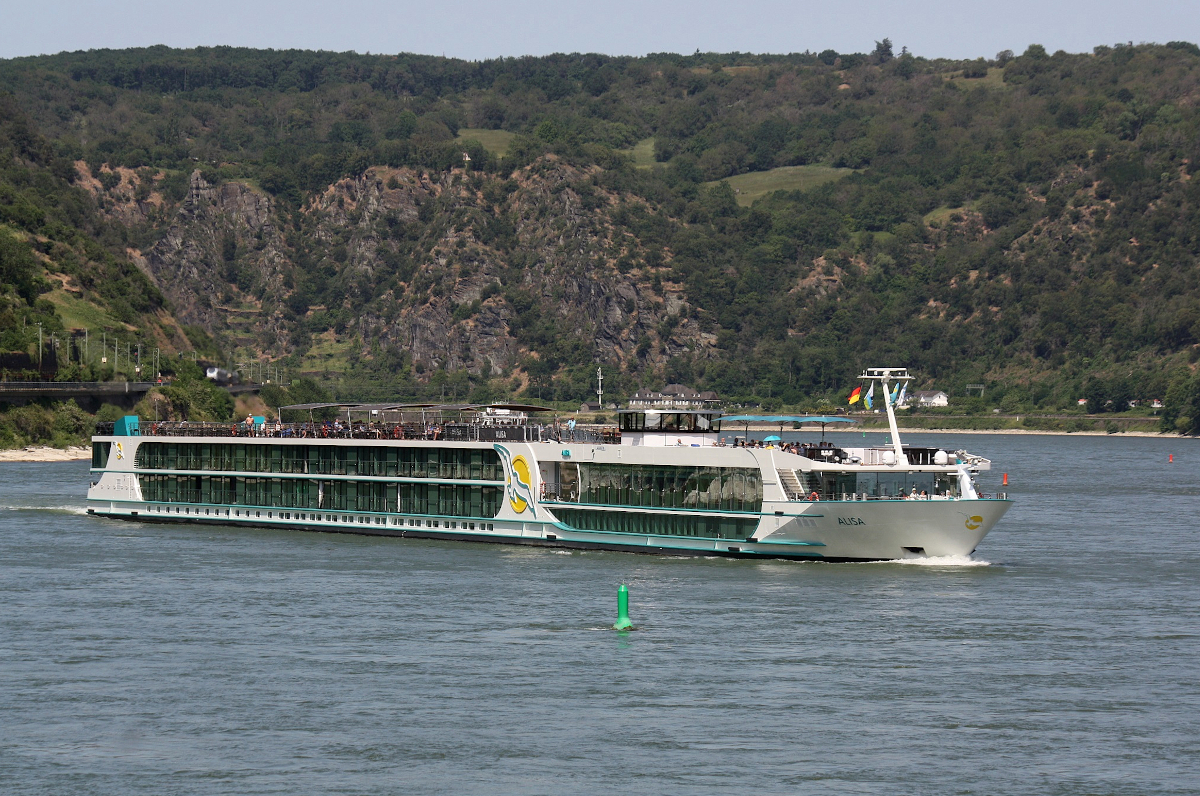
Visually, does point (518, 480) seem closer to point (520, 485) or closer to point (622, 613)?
point (520, 485)

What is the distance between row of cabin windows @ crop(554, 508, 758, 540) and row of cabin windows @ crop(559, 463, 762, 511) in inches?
19.1

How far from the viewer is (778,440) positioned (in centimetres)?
6544

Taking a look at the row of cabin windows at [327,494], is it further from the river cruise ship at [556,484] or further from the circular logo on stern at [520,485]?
the circular logo on stern at [520,485]

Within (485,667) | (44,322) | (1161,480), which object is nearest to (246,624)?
(485,667)

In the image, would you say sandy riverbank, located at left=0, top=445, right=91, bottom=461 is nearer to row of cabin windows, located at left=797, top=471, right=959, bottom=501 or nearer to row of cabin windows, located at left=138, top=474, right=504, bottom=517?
row of cabin windows, located at left=138, top=474, right=504, bottom=517

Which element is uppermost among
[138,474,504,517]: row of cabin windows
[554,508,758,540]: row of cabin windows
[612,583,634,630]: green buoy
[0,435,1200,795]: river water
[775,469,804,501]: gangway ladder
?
[775,469,804,501]: gangway ladder

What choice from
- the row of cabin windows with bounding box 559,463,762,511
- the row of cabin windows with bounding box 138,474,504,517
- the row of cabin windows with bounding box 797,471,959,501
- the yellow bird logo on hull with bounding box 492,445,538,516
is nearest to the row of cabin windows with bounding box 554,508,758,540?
the row of cabin windows with bounding box 559,463,762,511

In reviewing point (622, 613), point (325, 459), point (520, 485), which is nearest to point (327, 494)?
point (325, 459)

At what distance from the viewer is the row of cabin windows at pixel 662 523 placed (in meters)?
61.8

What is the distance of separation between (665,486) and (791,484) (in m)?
6.01

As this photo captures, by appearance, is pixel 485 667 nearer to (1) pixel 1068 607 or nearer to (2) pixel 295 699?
(2) pixel 295 699

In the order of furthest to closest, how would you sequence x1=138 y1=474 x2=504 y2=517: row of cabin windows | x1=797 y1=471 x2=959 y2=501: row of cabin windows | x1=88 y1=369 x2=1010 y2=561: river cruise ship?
x1=138 y1=474 x2=504 y2=517: row of cabin windows
x1=88 y1=369 x2=1010 y2=561: river cruise ship
x1=797 y1=471 x2=959 y2=501: row of cabin windows

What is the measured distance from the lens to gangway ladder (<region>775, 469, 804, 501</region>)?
6016cm

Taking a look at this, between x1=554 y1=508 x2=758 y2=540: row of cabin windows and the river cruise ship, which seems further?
x1=554 y1=508 x2=758 y2=540: row of cabin windows
